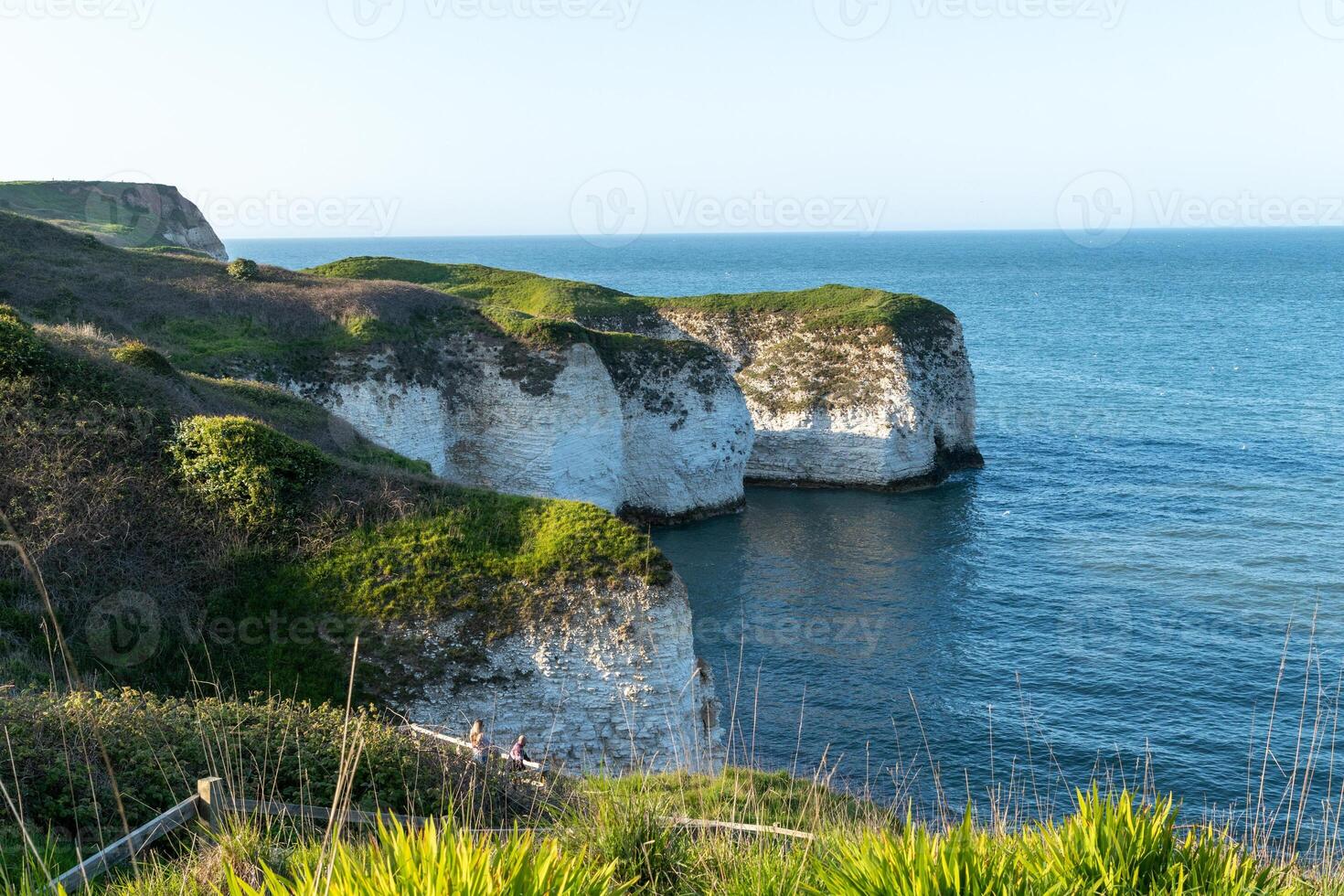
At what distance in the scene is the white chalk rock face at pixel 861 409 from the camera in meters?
60.9

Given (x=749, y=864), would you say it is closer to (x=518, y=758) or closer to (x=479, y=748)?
(x=479, y=748)

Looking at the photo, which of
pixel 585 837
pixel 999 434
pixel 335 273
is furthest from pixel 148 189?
pixel 585 837

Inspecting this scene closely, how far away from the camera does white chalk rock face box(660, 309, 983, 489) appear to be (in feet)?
200

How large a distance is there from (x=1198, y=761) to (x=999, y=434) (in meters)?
44.7

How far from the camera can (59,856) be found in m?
10.8

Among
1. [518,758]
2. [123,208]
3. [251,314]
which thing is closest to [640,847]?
[518,758]

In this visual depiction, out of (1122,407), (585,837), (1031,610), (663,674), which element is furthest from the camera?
(1122,407)

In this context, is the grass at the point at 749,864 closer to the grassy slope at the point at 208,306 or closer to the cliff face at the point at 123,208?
the grassy slope at the point at 208,306

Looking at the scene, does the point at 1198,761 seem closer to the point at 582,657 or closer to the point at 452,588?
the point at 582,657

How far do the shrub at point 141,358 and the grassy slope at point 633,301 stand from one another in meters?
38.1

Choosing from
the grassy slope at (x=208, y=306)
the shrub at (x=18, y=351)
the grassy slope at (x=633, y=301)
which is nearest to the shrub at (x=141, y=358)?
the shrub at (x=18, y=351)

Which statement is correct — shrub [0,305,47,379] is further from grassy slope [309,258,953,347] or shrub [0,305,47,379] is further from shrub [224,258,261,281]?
grassy slope [309,258,953,347]

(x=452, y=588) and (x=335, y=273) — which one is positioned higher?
(x=335, y=273)

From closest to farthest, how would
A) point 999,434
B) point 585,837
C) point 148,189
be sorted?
1. point 585,837
2. point 999,434
3. point 148,189
